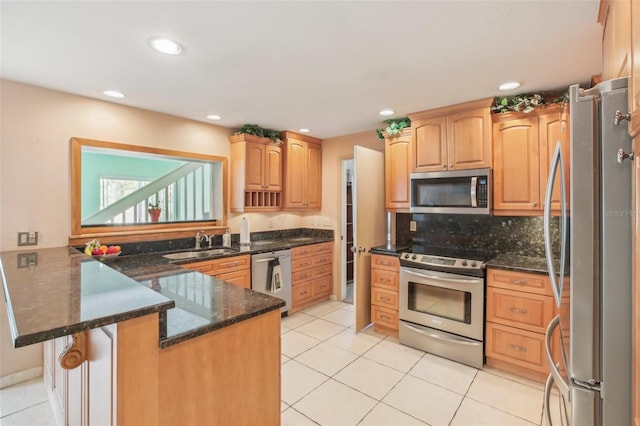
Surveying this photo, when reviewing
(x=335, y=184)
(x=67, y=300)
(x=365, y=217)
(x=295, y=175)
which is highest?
(x=295, y=175)

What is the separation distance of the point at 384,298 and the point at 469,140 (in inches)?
72.2

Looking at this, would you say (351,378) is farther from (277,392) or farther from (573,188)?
(573,188)

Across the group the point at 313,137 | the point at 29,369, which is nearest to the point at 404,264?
the point at 313,137

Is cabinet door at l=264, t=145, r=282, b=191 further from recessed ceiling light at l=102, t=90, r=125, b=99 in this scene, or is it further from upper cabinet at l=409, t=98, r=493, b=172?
upper cabinet at l=409, t=98, r=493, b=172

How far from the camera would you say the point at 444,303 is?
285 cm

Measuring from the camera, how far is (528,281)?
96.7 inches

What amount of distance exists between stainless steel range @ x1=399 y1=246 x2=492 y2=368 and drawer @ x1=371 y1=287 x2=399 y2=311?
0.46 ft

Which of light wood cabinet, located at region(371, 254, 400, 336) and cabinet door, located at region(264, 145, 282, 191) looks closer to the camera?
light wood cabinet, located at region(371, 254, 400, 336)

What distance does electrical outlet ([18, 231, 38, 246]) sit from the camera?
243 centimetres

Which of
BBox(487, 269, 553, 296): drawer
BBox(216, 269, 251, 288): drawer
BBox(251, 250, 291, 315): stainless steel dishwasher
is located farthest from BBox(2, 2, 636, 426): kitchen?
BBox(487, 269, 553, 296): drawer

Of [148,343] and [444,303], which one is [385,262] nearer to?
[444,303]

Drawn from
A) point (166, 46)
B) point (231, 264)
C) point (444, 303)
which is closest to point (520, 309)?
point (444, 303)

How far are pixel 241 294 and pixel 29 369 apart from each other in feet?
7.35

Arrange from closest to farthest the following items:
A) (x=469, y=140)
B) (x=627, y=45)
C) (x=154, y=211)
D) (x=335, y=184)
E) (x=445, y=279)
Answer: (x=627, y=45)
(x=445, y=279)
(x=469, y=140)
(x=154, y=211)
(x=335, y=184)
